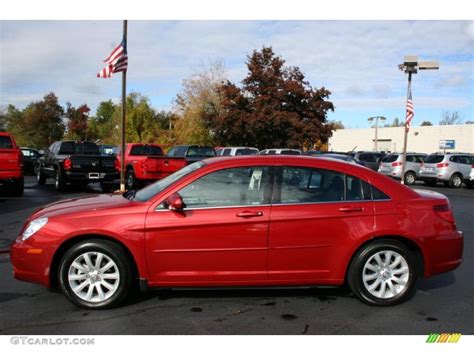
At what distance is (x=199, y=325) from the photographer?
4035 mm

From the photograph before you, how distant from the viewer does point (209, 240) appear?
4363mm

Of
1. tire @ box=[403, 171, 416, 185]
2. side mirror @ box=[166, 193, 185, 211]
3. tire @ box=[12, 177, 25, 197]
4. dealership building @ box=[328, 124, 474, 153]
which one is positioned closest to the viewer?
side mirror @ box=[166, 193, 185, 211]

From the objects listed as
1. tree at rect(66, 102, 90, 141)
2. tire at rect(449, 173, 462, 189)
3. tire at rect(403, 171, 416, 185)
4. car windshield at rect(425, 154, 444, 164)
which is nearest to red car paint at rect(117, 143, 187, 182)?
car windshield at rect(425, 154, 444, 164)

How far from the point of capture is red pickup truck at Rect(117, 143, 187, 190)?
15258 millimetres

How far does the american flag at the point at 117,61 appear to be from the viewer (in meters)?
14.3

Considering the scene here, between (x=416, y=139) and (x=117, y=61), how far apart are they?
187 feet

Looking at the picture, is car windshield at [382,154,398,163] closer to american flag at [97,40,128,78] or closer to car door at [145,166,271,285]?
american flag at [97,40,128,78]

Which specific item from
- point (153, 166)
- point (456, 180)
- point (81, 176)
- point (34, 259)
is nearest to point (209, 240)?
point (34, 259)

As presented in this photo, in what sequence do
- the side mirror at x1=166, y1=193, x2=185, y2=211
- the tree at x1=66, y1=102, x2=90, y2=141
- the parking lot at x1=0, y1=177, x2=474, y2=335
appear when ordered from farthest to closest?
the tree at x1=66, y1=102, x2=90, y2=141 → the side mirror at x1=166, y1=193, x2=185, y2=211 → the parking lot at x1=0, y1=177, x2=474, y2=335

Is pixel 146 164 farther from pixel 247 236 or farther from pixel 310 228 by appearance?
pixel 310 228

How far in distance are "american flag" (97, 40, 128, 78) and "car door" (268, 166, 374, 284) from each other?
11187 mm
